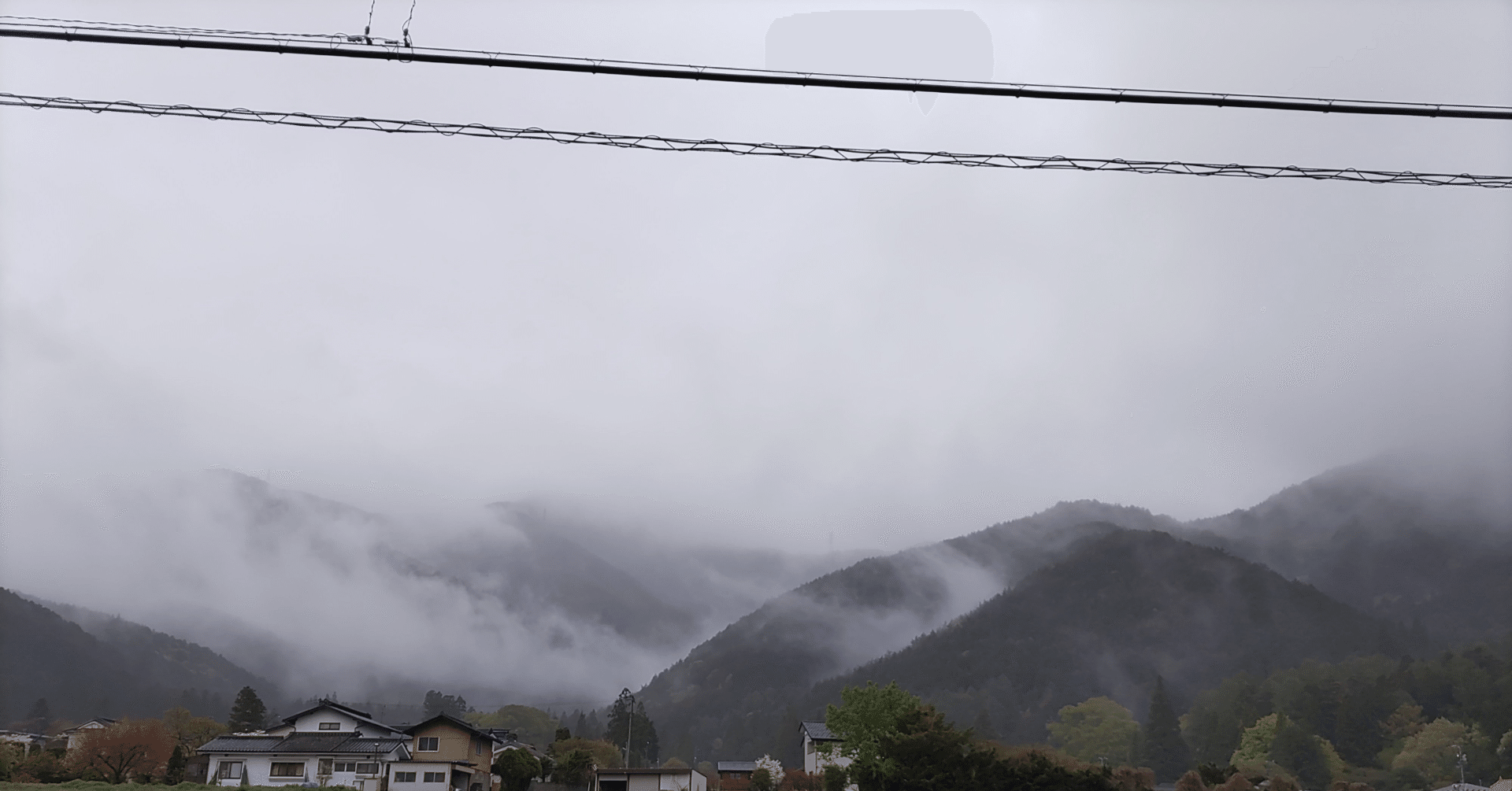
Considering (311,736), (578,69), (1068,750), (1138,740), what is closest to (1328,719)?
(1138,740)

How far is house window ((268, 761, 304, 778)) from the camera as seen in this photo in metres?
51.7

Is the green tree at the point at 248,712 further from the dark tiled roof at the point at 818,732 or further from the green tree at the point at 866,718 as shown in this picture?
the green tree at the point at 866,718

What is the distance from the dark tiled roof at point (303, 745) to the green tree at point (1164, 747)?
104 m

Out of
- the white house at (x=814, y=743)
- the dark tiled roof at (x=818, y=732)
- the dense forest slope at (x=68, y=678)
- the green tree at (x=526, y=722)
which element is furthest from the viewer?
the dense forest slope at (x=68, y=678)

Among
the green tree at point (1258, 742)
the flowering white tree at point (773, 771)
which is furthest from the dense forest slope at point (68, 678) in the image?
the green tree at point (1258, 742)

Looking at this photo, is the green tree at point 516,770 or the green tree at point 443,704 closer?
the green tree at point 516,770

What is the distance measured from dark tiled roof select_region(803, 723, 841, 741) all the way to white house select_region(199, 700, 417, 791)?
31716 millimetres

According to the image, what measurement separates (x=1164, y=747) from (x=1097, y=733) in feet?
27.8

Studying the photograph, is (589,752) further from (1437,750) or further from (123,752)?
(1437,750)

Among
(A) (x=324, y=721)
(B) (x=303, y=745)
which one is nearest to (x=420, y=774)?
(B) (x=303, y=745)

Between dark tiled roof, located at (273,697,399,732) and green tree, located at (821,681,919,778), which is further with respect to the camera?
dark tiled roof, located at (273,697,399,732)

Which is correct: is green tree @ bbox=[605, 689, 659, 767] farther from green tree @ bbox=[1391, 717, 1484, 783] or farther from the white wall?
green tree @ bbox=[1391, 717, 1484, 783]

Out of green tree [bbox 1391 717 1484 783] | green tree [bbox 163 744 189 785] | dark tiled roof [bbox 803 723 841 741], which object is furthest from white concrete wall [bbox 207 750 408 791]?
green tree [bbox 1391 717 1484 783]

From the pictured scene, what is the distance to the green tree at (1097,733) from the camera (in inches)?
5049
